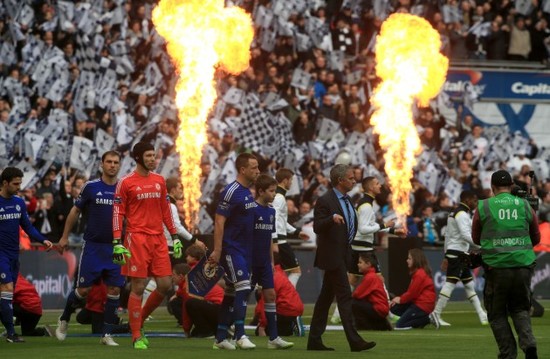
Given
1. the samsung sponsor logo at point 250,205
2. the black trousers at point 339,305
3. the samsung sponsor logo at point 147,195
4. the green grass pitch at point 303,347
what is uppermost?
the samsung sponsor logo at point 147,195

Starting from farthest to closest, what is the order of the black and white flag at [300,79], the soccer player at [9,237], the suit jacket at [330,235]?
the black and white flag at [300,79]
the soccer player at [9,237]
the suit jacket at [330,235]

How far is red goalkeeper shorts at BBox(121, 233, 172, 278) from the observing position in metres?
16.6

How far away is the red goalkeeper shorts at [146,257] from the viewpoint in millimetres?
16578

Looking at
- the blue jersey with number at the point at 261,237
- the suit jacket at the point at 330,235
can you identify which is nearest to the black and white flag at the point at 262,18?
the blue jersey with number at the point at 261,237

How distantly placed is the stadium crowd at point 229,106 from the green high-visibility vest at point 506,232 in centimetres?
1443

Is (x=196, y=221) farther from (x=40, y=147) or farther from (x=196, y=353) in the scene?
(x=196, y=353)

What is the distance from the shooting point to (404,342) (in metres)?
18.2

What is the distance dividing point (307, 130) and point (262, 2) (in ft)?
12.6

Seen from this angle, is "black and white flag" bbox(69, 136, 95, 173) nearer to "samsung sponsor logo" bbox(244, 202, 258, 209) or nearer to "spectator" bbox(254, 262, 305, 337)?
"spectator" bbox(254, 262, 305, 337)

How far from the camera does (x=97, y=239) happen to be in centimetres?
1794

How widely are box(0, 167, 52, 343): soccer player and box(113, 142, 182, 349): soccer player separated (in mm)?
1614

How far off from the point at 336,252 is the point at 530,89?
81.4 ft

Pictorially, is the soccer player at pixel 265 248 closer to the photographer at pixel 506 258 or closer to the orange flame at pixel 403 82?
the photographer at pixel 506 258

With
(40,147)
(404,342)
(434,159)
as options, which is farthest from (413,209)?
(404,342)
